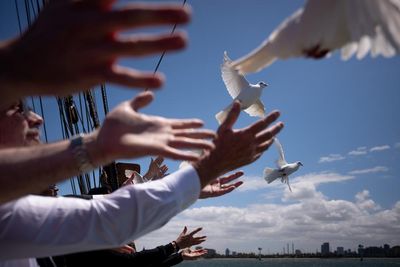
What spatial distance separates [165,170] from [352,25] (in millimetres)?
2731

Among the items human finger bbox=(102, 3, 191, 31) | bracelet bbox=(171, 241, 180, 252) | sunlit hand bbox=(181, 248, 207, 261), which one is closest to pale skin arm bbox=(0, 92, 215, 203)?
human finger bbox=(102, 3, 191, 31)

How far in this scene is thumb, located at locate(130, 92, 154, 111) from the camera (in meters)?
1.31

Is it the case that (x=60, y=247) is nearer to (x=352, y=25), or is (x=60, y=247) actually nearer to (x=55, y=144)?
(x=55, y=144)

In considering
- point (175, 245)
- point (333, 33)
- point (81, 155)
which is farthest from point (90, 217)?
point (175, 245)

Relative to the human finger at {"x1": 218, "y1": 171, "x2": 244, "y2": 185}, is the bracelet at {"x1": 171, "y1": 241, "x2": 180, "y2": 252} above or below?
below

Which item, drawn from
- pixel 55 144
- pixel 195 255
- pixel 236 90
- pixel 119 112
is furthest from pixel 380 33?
pixel 236 90

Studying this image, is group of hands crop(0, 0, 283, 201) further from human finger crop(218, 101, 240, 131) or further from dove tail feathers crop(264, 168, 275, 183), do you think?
dove tail feathers crop(264, 168, 275, 183)

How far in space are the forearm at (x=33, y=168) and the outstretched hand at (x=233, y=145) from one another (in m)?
0.57

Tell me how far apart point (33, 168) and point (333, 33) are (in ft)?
3.52

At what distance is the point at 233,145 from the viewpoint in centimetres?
164

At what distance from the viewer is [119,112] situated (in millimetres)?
1203

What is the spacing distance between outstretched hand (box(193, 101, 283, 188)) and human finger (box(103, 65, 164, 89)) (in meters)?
0.78

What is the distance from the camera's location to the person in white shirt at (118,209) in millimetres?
1426

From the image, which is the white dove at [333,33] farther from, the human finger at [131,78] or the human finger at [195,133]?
Answer: the human finger at [131,78]
